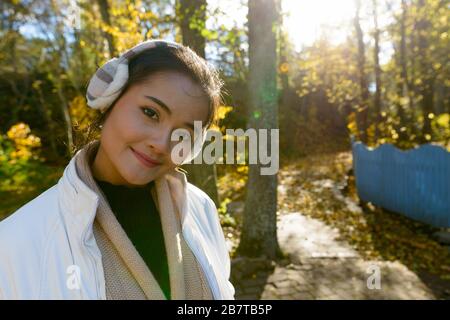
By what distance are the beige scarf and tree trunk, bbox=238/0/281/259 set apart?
12.5ft

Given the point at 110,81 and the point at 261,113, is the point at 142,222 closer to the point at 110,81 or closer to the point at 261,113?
the point at 110,81

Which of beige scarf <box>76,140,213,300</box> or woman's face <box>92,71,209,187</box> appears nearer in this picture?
beige scarf <box>76,140,213,300</box>

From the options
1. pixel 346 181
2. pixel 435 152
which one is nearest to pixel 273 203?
pixel 435 152

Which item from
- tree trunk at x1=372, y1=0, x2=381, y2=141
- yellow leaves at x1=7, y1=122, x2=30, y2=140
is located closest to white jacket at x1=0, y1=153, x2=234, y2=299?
tree trunk at x1=372, y1=0, x2=381, y2=141

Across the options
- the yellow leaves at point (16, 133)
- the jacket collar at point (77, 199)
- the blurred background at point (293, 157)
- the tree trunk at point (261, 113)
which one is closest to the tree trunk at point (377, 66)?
the blurred background at point (293, 157)

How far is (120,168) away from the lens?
1.53 metres

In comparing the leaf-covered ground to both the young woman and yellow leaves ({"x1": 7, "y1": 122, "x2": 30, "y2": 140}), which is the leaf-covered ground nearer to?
the young woman

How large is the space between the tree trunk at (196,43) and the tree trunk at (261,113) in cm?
130

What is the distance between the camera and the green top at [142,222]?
5.04 feet

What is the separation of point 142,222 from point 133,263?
0.30 m

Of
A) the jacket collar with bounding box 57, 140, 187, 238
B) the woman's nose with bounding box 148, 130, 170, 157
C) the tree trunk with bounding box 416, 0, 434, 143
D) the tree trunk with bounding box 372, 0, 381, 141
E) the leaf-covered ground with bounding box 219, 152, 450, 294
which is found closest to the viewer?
the jacket collar with bounding box 57, 140, 187, 238

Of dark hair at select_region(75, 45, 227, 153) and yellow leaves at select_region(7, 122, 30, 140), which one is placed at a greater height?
yellow leaves at select_region(7, 122, 30, 140)

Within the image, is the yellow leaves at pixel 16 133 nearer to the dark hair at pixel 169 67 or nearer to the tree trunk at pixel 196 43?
the tree trunk at pixel 196 43

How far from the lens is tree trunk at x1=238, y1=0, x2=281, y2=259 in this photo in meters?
5.09
